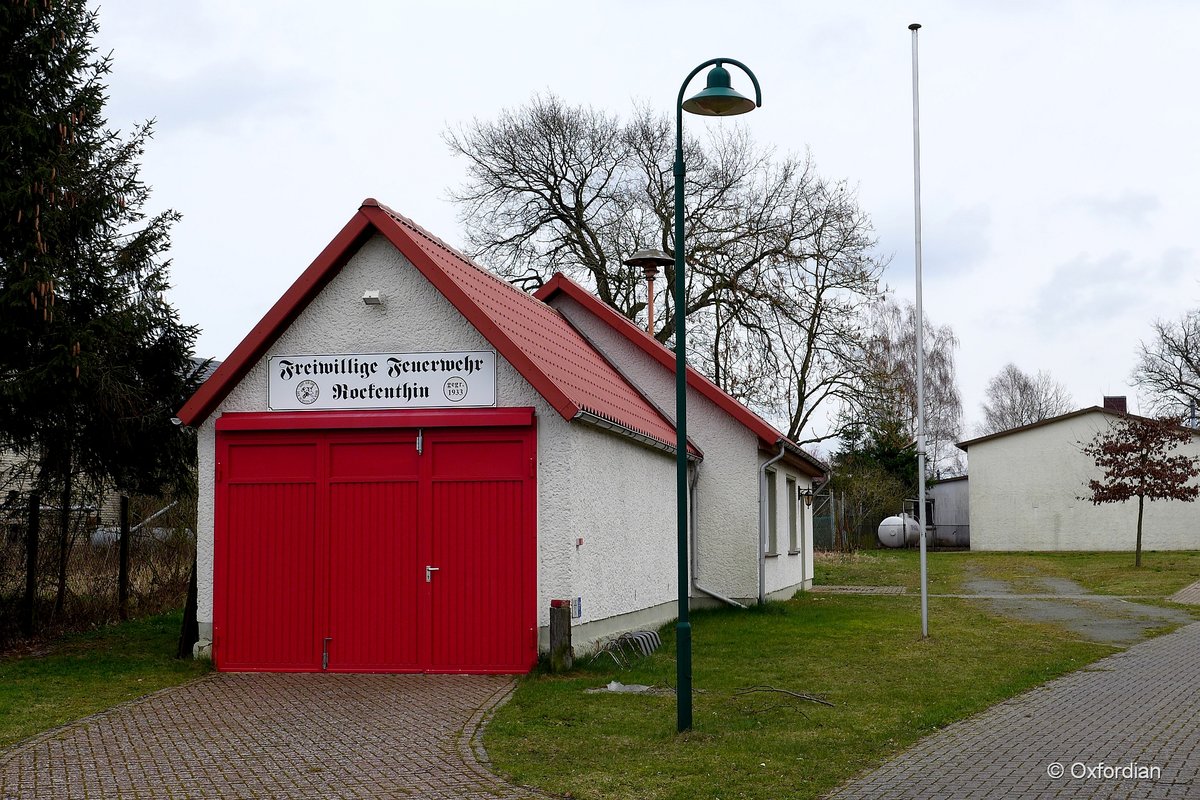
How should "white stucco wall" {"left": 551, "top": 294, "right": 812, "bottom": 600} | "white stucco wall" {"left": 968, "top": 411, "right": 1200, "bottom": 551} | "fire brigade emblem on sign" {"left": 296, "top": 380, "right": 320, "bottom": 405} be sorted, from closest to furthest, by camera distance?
1. "fire brigade emblem on sign" {"left": 296, "top": 380, "right": 320, "bottom": 405}
2. "white stucco wall" {"left": 551, "top": 294, "right": 812, "bottom": 600}
3. "white stucco wall" {"left": 968, "top": 411, "right": 1200, "bottom": 551}

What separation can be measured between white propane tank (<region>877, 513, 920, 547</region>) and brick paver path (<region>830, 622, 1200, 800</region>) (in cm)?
3573

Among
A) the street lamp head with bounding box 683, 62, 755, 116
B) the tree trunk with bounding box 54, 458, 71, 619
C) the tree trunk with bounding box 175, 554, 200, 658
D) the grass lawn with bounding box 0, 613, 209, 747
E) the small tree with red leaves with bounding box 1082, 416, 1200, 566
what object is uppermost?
the street lamp head with bounding box 683, 62, 755, 116

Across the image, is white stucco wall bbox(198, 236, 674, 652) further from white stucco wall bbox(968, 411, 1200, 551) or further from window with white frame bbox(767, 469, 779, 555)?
white stucco wall bbox(968, 411, 1200, 551)

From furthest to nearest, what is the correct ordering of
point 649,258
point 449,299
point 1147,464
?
point 1147,464
point 649,258
point 449,299

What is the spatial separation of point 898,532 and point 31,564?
37.8 meters

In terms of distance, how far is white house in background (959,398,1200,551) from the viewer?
138 ft

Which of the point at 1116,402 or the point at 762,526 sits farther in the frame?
the point at 1116,402

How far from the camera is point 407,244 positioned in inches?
510

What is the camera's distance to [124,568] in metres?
17.5

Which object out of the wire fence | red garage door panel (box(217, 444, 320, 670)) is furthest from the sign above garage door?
the wire fence

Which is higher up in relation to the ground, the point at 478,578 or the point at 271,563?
the point at 271,563

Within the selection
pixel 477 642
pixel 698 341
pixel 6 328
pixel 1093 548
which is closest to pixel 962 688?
pixel 477 642

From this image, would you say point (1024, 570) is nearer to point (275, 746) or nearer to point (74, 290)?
point (74, 290)

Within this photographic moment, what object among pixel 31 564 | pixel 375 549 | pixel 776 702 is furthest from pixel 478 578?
pixel 31 564
